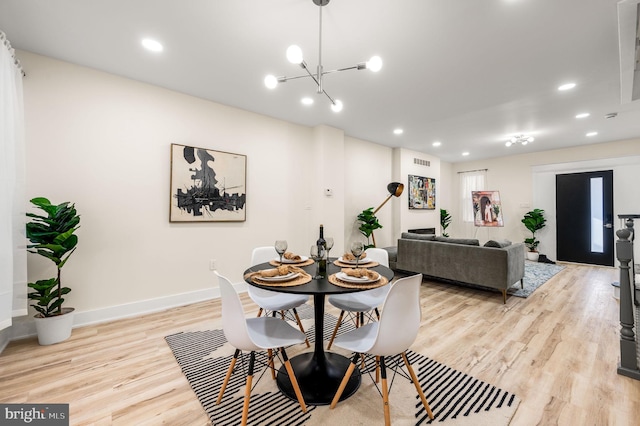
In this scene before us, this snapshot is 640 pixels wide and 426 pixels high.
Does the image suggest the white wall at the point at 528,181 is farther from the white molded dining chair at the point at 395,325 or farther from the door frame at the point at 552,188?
the white molded dining chair at the point at 395,325

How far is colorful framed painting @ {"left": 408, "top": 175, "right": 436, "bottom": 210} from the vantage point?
256 inches

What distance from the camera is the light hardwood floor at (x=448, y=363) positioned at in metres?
1.63

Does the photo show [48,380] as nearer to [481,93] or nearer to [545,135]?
[481,93]

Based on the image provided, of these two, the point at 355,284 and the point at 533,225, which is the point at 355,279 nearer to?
the point at 355,284

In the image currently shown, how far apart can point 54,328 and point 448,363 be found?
343 cm

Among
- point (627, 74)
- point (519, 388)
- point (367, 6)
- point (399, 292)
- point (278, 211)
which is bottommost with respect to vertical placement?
point (519, 388)

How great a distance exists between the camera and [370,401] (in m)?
1.69

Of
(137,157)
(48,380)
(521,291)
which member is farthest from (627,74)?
(48,380)

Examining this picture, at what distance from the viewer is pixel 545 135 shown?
207 inches

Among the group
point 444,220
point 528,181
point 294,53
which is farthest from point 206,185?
point 528,181

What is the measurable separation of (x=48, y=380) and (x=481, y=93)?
5033 mm

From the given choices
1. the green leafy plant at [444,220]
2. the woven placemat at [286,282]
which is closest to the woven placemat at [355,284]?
the woven placemat at [286,282]

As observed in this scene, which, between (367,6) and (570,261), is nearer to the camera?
(367,6)

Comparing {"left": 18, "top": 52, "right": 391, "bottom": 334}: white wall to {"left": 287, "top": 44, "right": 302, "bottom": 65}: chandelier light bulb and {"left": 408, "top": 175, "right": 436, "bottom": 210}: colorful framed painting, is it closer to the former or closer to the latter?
{"left": 287, "top": 44, "right": 302, "bottom": 65}: chandelier light bulb
